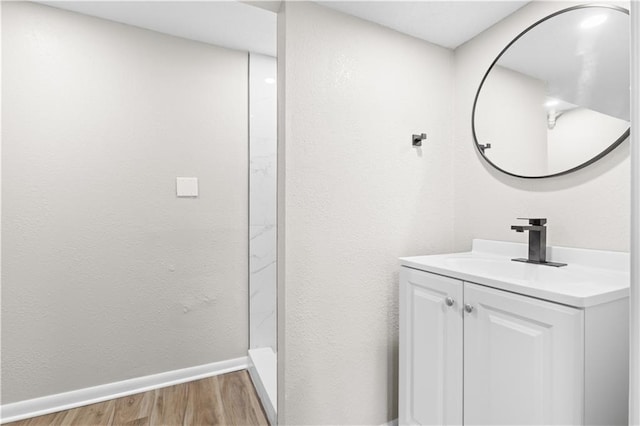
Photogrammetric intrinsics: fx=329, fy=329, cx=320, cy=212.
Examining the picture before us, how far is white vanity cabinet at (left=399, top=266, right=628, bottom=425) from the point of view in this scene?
877mm

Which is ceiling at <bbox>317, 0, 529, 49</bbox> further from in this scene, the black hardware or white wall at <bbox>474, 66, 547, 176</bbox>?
the black hardware

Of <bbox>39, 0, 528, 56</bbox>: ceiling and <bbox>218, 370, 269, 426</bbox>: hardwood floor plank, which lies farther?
<bbox>218, 370, 269, 426</bbox>: hardwood floor plank

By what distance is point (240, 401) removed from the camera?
1.90 m

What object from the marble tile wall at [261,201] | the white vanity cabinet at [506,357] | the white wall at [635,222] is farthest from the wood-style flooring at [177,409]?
the white wall at [635,222]

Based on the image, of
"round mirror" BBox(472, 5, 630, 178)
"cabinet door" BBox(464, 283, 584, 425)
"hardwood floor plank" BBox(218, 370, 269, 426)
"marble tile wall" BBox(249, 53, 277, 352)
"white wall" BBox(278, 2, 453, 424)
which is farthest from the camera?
"marble tile wall" BBox(249, 53, 277, 352)

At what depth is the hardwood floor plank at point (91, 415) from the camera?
1.71 metres

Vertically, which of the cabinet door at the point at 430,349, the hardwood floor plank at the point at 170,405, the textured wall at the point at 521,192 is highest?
the textured wall at the point at 521,192

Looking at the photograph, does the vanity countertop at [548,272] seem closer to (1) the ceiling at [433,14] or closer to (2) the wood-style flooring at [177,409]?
(1) the ceiling at [433,14]

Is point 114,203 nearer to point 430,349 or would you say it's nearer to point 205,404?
point 205,404

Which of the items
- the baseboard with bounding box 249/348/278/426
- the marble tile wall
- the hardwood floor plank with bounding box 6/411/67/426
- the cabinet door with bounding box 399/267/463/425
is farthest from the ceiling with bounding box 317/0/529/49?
the hardwood floor plank with bounding box 6/411/67/426

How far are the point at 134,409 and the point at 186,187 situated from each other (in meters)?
1.30

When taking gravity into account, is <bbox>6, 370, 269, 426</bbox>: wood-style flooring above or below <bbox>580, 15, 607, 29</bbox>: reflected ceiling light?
below

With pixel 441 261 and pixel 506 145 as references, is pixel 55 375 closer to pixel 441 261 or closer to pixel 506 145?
pixel 441 261

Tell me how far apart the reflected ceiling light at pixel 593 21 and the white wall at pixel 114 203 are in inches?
73.4
